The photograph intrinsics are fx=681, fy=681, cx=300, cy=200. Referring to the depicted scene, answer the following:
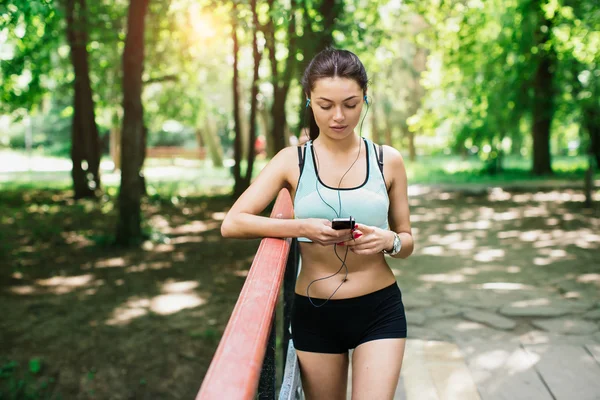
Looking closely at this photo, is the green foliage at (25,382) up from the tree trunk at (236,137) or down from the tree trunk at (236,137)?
down

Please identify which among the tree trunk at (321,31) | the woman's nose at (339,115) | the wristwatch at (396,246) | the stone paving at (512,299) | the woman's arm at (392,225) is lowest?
the stone paving at (512,299)

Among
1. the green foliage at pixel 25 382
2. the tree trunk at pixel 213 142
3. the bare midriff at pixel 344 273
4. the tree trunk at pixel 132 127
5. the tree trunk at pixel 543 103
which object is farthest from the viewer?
the tree trunk at pixel 213 142

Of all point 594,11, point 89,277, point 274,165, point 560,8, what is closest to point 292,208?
point 274,165

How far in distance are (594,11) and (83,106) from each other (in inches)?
560

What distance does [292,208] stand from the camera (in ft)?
10.9

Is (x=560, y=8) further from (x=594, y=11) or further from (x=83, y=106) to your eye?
(x=83, y=106)

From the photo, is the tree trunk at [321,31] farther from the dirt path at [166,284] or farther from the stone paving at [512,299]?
the stone paving at [512,299]

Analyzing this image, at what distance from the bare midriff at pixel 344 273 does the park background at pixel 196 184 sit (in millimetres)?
888

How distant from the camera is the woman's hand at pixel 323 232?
2.67 meters

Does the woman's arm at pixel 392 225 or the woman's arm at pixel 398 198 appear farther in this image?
the woman's arm at pixel 398 198

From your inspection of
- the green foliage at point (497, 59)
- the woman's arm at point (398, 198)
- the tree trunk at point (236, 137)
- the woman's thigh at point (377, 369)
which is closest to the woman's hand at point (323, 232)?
the woman's arm at point (398, 198)

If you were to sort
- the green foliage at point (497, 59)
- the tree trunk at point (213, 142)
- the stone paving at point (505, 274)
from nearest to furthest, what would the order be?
the stone paving at point (505, 274), the green foliage at point (497, 59), the tree trunk at point (213, 142)

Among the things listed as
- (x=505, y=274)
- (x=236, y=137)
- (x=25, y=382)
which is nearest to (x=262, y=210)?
(x=25, y=382)

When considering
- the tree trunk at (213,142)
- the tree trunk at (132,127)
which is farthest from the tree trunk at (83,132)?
the tree trunk at (213,142)
